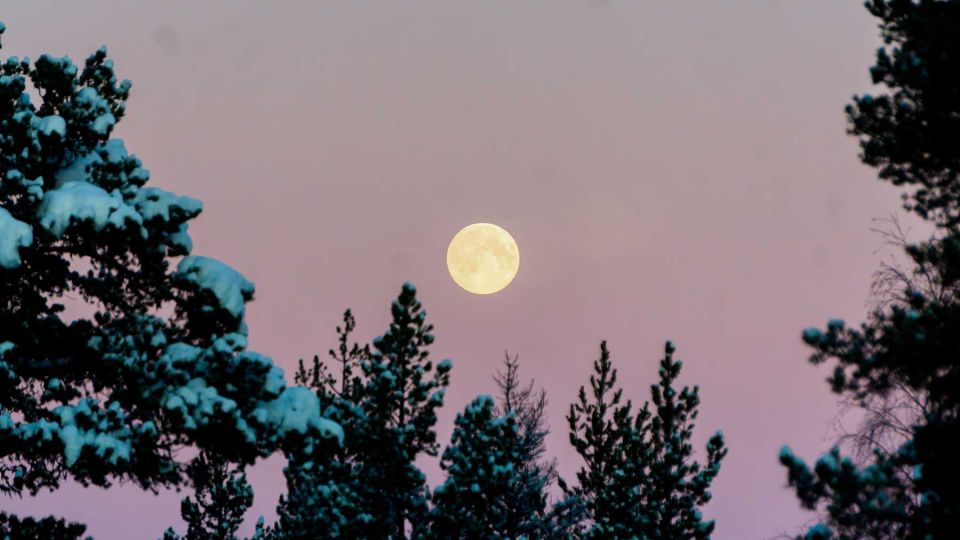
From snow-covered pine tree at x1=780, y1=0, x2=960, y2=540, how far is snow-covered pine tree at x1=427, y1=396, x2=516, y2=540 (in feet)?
33.9

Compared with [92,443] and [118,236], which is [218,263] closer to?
[118,236]

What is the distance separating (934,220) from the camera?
1320cm

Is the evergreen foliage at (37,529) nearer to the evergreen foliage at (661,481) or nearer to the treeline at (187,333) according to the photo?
the treeline at (187,333)

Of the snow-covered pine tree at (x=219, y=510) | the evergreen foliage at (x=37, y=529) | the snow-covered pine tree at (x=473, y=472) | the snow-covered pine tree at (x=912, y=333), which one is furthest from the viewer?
the snow-covered pine tree at (x=219, y=510)

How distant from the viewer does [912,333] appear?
37.1ft

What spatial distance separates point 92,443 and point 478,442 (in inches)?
426

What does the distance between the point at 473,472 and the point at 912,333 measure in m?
12.8

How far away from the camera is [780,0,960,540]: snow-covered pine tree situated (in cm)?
1127

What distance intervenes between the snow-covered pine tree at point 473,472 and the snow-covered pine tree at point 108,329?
7.90m

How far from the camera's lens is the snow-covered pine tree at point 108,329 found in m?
13.4

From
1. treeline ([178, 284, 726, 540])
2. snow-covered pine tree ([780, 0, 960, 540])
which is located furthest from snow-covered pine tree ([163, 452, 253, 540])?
snow-covered pine tree ([780, 0, 960, 540])

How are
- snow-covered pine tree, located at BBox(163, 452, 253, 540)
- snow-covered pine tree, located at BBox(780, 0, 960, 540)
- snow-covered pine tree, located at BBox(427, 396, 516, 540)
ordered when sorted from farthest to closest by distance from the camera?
snow-covered pine tree, located at BBox(163, 452, 253, 540), snow-covered pine tree, located at BBox(427, 396, 516, 540), snow-covered pine tree, located at BBox(780, 0, 960, 540)

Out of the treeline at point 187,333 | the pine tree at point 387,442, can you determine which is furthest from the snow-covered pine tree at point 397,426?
the treeline at point 187,333

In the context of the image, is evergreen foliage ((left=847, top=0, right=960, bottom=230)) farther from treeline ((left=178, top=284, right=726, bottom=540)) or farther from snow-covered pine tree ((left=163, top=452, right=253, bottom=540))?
snow-covered pine tree ((left=163, top=452, right=253, bottom=540))
